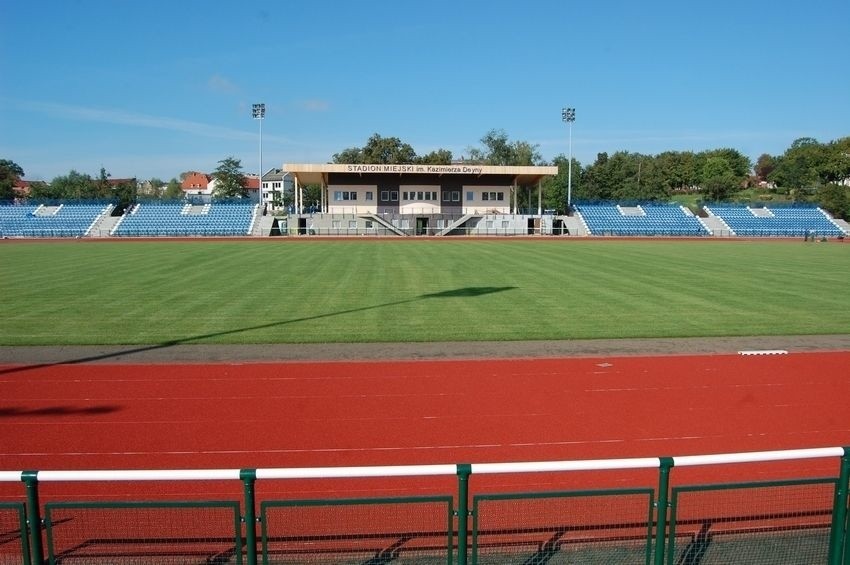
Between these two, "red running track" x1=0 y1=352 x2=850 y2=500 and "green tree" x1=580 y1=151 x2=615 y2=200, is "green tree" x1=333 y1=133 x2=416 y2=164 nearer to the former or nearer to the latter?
"green tree" x1=580 y1=151 x2=615 y2=200

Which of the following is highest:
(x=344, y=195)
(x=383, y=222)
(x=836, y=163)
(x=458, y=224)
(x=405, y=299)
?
(x=836, y=163)

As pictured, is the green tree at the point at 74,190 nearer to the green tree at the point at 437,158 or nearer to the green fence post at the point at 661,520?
the green tree at the point at 437,158

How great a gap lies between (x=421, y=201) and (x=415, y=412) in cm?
6100

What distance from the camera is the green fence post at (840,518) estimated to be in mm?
4832

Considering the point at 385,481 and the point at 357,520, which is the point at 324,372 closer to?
the point at 385,481

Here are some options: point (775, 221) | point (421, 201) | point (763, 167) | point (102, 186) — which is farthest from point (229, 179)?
point (763, 167)

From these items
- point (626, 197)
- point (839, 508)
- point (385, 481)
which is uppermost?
point (626, 197)

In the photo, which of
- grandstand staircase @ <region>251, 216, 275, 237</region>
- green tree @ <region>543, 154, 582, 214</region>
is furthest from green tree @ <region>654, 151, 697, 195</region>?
grandstand staircase @ <region>251, 216, 275, 237</region>

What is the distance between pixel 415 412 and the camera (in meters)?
10.0

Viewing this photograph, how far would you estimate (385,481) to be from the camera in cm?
759

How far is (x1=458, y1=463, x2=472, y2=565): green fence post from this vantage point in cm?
444

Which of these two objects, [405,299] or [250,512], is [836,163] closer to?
[405,299]

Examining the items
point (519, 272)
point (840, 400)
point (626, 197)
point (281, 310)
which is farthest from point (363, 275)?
point (626, 197)

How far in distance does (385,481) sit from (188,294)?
1623cm
